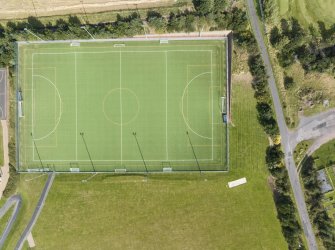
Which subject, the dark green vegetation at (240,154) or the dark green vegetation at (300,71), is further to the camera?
the dark green vegetation at (240,154)

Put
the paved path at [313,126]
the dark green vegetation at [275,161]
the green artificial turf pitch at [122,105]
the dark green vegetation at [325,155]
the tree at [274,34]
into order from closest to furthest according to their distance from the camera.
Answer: the dark green vegetation at [275,161], the tree at [274,34], the green artificial turf pitch at [122,105], the paved path at [313,126], the dark green vegetation at [325,155]

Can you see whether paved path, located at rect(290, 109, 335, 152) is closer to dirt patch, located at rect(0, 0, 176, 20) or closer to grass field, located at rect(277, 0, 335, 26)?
grass field, located at rect(277, 0, 335, 26)

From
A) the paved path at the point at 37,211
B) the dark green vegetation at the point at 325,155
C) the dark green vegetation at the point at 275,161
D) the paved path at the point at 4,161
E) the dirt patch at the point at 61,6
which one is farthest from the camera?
the paved path at the point at 4,161

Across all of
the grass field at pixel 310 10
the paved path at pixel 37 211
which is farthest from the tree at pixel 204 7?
the paved path at pixel 37 211

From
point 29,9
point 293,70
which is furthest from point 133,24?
point 293,70

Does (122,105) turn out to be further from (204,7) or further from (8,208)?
(8,208)

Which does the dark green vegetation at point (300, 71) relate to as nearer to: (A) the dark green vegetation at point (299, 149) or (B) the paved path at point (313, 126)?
(B) the paved path at point (313, 126)

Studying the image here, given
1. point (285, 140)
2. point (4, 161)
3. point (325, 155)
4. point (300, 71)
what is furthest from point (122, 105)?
point (325, 155)

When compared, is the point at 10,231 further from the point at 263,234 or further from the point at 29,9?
the point at 263,234
